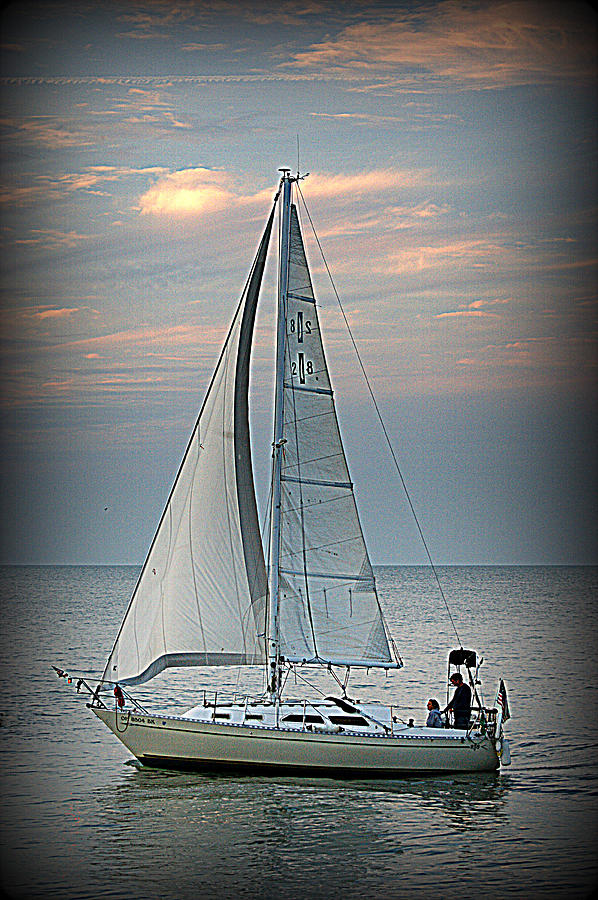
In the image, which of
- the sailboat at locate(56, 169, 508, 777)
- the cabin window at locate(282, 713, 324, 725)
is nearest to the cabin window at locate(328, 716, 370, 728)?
the sailboat at locate(56, 169, 508, 777)

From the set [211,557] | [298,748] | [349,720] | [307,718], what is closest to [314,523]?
[211,557]

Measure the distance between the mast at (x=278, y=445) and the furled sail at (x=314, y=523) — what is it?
135mm

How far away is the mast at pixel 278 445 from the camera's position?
20953mm

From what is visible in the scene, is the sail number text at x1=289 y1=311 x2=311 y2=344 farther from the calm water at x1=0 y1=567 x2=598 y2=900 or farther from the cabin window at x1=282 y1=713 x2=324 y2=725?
the calm water at x1=0 y1=567 x2=598 y2=900

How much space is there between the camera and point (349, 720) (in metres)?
20.9

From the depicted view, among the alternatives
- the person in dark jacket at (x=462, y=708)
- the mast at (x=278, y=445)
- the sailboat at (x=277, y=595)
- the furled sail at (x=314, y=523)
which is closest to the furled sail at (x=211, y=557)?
the sailboat at (x=277, y=595)

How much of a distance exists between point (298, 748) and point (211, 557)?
4.16m

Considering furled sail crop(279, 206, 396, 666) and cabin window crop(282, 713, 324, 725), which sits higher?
furled sail crop(279, 206, 396, 666)

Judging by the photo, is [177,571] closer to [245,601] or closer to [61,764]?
[245,601]

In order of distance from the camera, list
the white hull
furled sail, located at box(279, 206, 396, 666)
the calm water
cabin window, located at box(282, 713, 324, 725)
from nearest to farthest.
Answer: the calm water, the white hull, cabin window, located at box(282, 713, 324, 725), furled sail, located at box(279, 206, 396, 666)

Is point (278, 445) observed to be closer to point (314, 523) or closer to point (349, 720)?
point (314, 523)

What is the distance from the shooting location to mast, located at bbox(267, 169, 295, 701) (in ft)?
68.7

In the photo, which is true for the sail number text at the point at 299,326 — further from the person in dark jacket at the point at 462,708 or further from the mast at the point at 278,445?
the person in dark jacket at the point at 462,708

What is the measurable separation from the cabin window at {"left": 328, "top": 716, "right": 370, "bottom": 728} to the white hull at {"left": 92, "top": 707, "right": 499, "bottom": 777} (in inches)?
12.2
